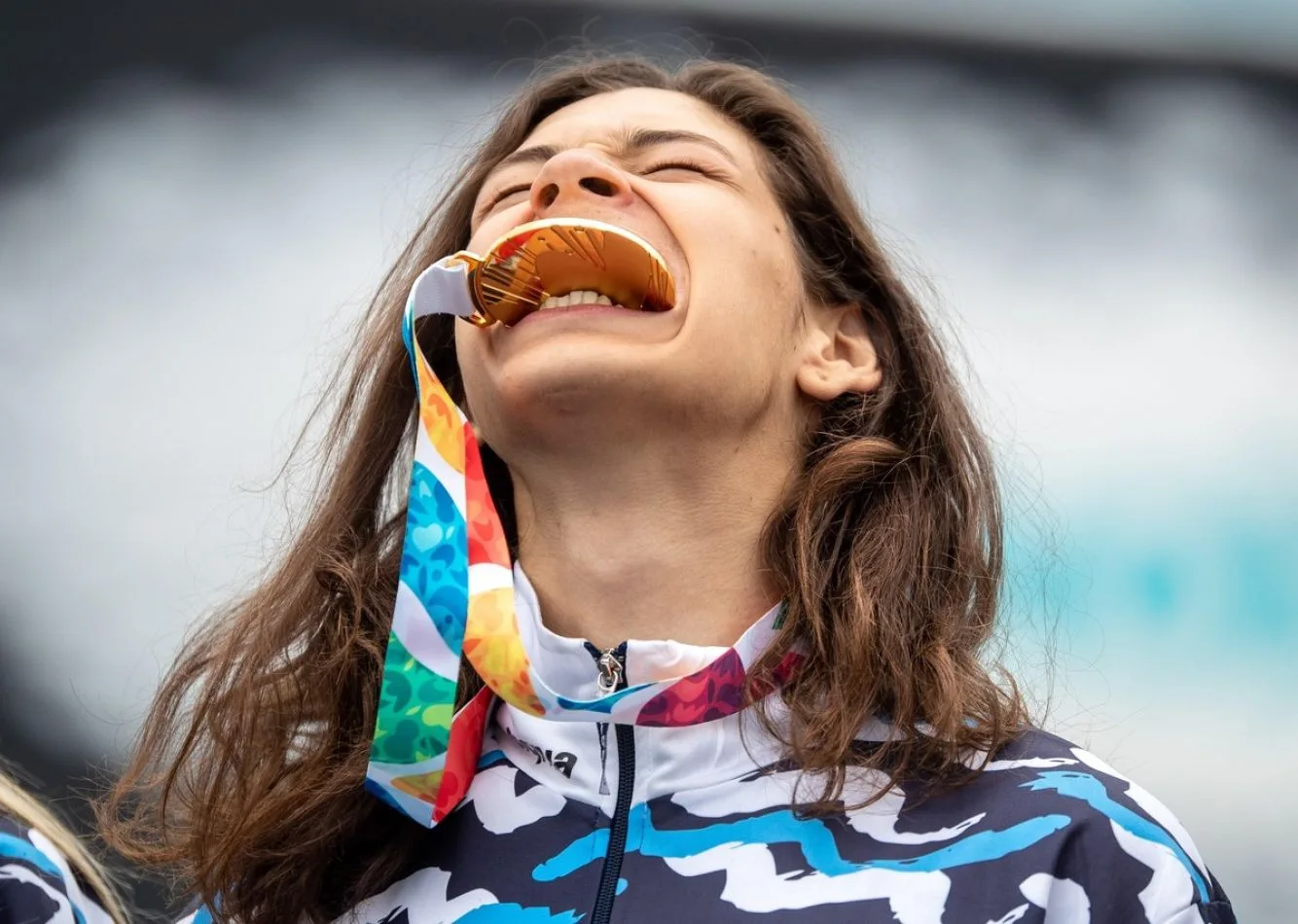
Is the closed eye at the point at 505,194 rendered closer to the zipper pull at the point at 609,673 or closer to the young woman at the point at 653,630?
the young woman at the point at 653,630

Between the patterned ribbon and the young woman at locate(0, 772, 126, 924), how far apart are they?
0.37m

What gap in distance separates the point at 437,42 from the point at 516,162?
1004mm

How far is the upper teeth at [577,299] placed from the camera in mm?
2039

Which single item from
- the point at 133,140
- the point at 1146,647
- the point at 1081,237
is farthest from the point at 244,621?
the point at 1081,237

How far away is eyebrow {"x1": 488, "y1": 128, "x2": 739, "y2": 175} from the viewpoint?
2234mm

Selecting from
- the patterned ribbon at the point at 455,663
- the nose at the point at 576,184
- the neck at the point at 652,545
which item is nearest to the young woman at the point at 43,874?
the patterned ribbon at the point at 455,663

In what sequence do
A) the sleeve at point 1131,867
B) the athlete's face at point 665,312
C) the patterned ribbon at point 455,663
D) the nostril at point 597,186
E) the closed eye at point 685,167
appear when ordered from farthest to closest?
the closed eye at point 685,167 < the nostril at point 597,186 < the athlete's face at point 665,312 < the patterned ribbon at point 455,663 < the sleeve at point 1131,867

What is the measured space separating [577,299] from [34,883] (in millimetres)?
953

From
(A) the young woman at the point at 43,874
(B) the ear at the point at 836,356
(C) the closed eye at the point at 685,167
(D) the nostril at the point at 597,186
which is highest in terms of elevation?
(C) the closed eye at the point at 685,167

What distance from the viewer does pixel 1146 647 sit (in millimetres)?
2848

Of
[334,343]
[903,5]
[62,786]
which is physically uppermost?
[903,5]

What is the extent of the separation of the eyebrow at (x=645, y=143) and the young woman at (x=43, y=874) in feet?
3.62

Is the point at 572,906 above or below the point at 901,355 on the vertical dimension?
below

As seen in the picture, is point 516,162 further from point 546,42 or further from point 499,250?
point 546,42
